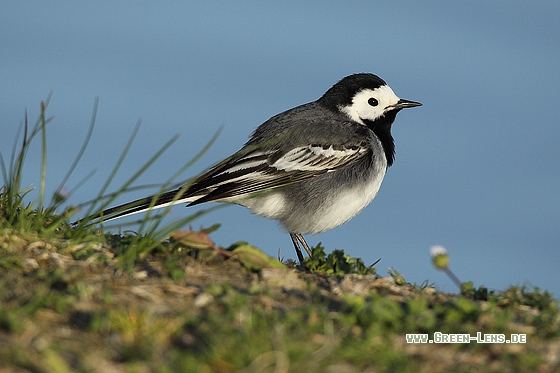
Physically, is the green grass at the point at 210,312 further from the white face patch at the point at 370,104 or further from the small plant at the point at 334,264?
the white face patch at the point at 370,104

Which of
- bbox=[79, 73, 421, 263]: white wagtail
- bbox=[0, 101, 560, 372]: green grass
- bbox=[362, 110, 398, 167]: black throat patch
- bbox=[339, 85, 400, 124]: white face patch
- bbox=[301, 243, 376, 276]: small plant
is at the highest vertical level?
bbox=[339, 85, 400, 124]: white face patch

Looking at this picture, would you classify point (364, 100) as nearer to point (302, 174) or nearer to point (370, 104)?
point (370, 104)

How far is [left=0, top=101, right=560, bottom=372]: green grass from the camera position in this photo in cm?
389

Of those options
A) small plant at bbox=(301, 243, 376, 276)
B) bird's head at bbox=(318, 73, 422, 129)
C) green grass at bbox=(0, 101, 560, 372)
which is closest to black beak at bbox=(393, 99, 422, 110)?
bird's head at bbox=(318, 73, 422, 129)

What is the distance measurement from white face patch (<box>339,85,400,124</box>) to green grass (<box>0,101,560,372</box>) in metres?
4.29

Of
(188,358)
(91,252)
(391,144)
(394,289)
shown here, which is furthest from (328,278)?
(391,144)

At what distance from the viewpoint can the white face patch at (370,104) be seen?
34.1ft

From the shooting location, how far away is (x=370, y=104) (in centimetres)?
1049

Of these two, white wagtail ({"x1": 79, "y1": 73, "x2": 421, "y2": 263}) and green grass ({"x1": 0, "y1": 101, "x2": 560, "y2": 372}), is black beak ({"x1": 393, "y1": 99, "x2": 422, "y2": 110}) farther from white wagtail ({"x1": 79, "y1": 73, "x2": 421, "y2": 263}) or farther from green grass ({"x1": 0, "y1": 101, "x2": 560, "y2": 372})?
green grass ({"x1": 0, "y1": 101, "x2": 560, "y2": 372})

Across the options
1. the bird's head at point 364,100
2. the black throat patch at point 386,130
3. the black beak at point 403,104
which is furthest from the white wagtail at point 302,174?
the black beak at point 403,104

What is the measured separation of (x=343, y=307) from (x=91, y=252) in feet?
7.31

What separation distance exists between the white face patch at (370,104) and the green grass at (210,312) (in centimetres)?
429

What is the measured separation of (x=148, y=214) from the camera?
19.1ft

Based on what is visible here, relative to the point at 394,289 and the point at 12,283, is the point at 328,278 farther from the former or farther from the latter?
the point at 12,283
